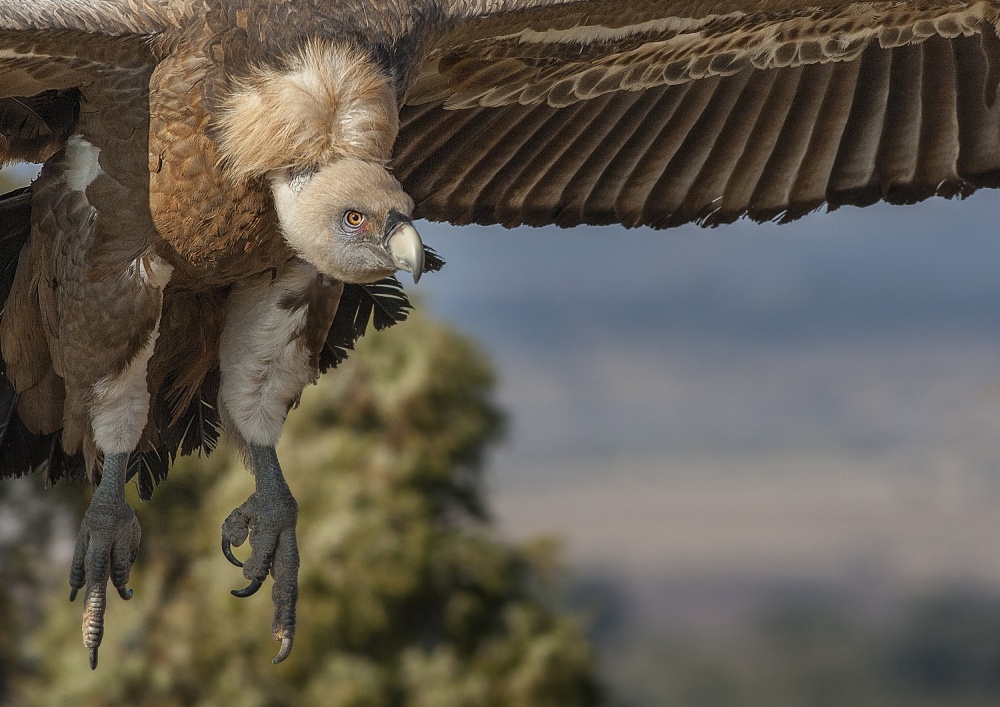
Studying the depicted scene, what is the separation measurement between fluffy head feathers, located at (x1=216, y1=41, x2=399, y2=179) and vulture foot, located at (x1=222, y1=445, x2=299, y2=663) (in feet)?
3.52

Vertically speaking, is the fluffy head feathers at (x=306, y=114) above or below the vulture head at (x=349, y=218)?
above

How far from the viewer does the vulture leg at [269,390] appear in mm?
3893

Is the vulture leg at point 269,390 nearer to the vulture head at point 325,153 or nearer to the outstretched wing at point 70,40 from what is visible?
the vulture head at point 325,153

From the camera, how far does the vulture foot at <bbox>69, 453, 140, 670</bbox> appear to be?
381 centimetres

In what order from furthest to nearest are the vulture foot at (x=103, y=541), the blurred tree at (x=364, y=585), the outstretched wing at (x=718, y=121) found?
the blurred tree at (x=364, y=585)
the outstretched wing at (x=718, y=121)
the vulture foot at (x=103, y=541)

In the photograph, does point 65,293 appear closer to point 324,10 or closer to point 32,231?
point 32,231

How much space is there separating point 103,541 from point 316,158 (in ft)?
4.36

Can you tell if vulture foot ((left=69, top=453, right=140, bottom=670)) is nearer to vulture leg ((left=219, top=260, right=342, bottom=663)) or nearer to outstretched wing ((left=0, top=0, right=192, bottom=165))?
vulture leg ((left=219, top=260, right=342, bottom=663))

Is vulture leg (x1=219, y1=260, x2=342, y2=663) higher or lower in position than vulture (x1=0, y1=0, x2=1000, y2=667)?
lower

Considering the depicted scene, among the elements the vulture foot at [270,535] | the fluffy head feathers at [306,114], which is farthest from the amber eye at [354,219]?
the vulture foot at [270,535]

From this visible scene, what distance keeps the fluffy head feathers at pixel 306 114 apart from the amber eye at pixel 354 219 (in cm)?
16

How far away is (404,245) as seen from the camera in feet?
10.3

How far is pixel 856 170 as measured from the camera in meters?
4.38

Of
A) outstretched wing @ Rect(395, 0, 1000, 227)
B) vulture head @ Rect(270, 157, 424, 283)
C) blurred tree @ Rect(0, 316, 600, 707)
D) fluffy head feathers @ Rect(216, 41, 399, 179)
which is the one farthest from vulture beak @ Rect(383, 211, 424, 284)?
blurred tree @ Rect(0, 316, 600, 707)
